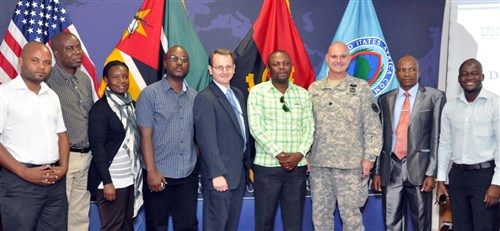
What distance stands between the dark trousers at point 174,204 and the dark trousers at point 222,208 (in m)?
0.10

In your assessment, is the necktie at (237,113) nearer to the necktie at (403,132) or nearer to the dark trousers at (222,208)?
the dark trousers at (222,208)

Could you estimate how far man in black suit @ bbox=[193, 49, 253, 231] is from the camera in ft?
11.0

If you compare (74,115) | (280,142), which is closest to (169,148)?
(74,115)

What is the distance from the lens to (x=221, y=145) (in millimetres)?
3389

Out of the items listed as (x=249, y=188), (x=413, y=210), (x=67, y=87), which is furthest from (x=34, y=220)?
(x=413, y=210)

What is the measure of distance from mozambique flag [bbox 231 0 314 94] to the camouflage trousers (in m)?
1.07

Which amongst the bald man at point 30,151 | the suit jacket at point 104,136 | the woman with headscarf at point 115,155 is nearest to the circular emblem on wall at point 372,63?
the woman with headscarf at point 115,155

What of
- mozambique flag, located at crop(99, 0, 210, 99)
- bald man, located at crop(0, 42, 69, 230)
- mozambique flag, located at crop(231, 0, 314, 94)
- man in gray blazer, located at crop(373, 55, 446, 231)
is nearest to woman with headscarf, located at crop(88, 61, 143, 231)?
bald man, located at crop(0, 42, 69, 230)

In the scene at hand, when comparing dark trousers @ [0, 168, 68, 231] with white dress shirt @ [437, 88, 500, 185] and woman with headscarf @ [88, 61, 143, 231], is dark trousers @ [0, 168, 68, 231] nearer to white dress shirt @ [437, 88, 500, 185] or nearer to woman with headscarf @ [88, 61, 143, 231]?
woman with headscarf @ [88, 61, 143, 231]

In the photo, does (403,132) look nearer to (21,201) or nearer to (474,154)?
(474,154)

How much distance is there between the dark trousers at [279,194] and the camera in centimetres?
347

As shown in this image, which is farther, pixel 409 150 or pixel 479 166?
pixel 409 150

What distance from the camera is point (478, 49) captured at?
429 cm

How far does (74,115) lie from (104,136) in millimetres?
304
